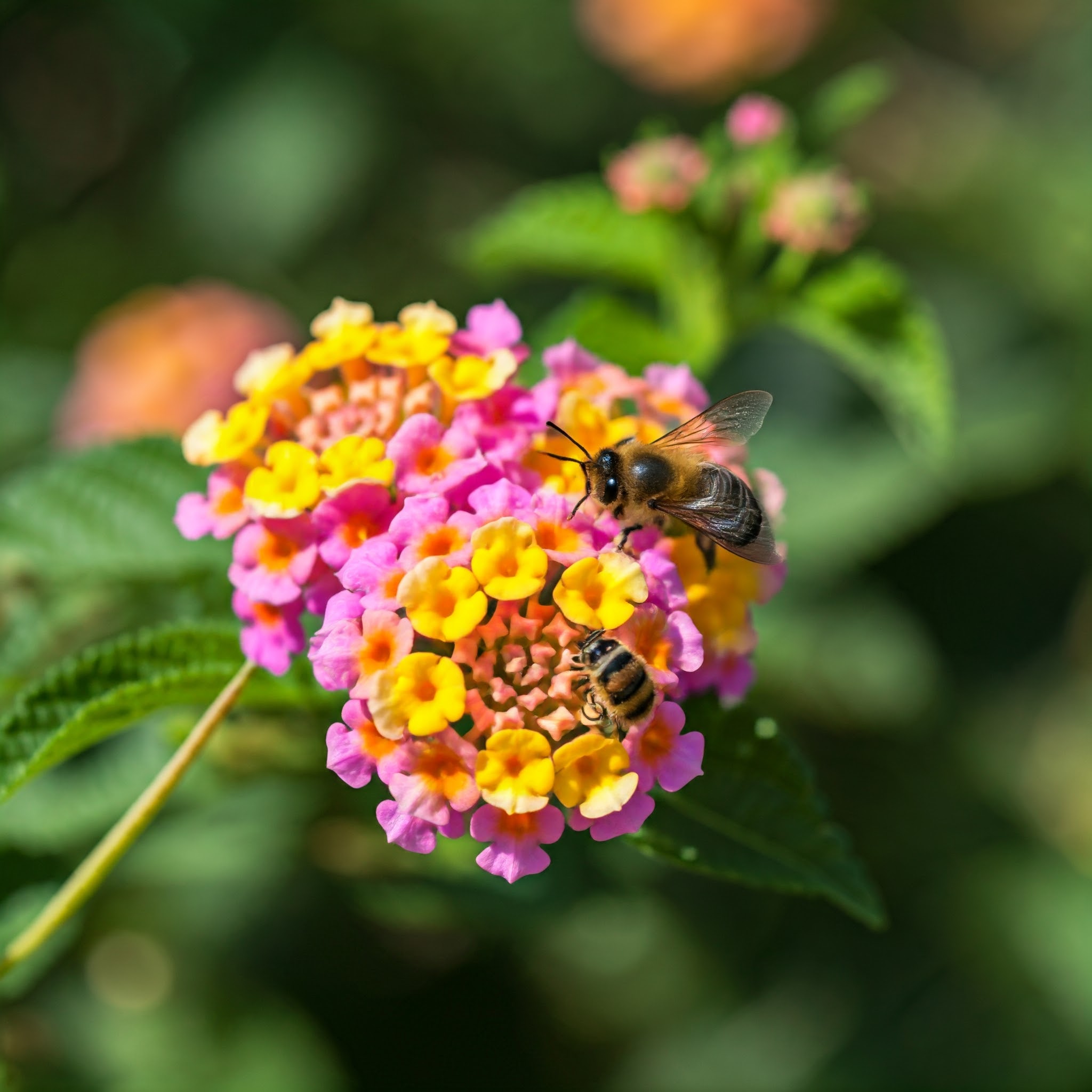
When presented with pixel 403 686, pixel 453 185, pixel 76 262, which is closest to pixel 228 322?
pixel 76 262

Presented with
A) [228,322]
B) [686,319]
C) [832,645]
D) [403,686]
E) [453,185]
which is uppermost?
[403,686]

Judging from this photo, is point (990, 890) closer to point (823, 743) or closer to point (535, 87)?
point (823, 743)

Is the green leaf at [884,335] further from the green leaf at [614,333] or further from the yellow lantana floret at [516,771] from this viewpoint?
the yellow lantana floret at [516,771]

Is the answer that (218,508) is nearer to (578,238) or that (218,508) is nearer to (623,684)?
(623,684)

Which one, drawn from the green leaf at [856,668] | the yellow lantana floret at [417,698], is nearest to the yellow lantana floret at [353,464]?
the yellow lantana floret at [417,698]

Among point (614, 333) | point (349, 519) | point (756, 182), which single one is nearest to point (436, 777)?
point (349, 519)

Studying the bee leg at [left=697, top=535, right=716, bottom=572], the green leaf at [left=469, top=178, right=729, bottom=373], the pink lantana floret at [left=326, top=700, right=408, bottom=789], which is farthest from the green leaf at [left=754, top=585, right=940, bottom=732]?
the pink lantana floret at [left=326, top=700, right=408, bottom=789]

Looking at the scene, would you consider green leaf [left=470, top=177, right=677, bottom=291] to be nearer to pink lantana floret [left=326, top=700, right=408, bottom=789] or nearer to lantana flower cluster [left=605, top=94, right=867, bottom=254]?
lantana flower cluster [left=605, top=94, right=867, bottom=254]
